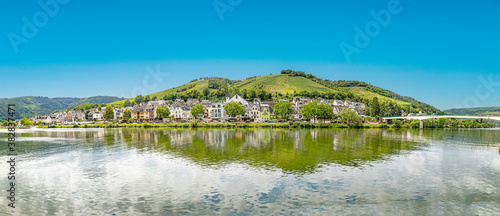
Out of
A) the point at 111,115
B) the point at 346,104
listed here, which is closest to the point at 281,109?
the point at 346,104

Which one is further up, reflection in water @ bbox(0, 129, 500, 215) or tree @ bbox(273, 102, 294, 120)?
tree @ bbox(273, 102, 294, 120)

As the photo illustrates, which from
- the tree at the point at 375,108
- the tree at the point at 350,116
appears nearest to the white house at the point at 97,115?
the tree at the point at 350,116

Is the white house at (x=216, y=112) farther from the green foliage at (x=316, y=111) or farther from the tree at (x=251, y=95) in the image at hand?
the green foliage at (x=316, y=111)

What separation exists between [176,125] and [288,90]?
112 metres

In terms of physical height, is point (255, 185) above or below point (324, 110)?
below

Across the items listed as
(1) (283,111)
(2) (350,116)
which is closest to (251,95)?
(1) (283,111)

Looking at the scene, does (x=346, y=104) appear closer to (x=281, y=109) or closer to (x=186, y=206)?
(x=281, y=109)

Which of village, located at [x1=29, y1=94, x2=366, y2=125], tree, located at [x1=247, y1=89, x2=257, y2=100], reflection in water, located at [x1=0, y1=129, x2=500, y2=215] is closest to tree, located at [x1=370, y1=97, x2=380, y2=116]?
village, located at [x1=29, y1=94, x2=366, y2=125]

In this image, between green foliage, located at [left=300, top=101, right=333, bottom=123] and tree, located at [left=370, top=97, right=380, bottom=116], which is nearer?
green foliage, located at [left=300, top=101, right=333, bottom=123]

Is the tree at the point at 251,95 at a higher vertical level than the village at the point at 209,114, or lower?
higher

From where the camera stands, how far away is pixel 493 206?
16.2m

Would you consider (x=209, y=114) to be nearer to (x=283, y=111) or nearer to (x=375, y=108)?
(x=283, y=111)

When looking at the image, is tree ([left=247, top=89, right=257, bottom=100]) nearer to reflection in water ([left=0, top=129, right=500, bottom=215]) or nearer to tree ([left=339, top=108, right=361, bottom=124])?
tree ([left=339, top=108, right=361, bottom=124])

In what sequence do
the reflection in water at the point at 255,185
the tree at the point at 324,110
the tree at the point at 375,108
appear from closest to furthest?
the reflection in water at the point at 255,185, the tree at the point at 324,110, the tree at the point at 375,108
